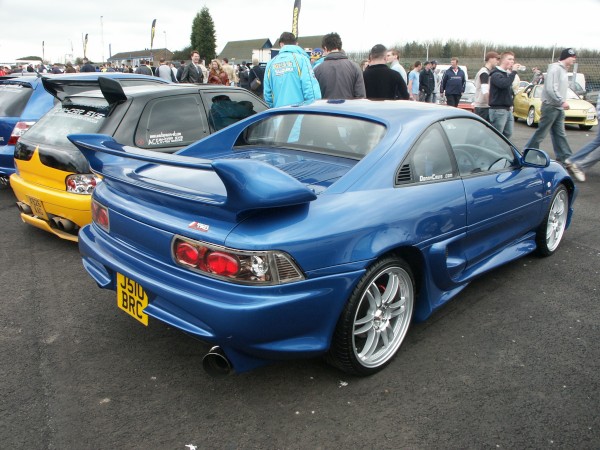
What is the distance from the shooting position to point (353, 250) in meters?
2.43

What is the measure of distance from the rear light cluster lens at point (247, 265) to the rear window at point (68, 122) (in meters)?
2.80

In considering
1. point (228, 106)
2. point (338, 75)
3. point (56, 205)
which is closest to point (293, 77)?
point (338, 75)

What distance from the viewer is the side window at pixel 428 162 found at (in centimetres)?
290

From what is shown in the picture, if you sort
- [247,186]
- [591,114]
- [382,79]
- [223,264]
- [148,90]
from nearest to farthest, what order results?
1. [247,186]
2. [223,264]
3. [148,90]
4. [382,79]
5. [591,114]

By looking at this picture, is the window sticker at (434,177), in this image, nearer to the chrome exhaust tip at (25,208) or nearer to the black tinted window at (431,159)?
the black tinted window at (431,159)

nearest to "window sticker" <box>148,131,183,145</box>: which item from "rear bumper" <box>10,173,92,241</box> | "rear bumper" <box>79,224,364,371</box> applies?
"rear bumper" <box>10,173,92,241</box>

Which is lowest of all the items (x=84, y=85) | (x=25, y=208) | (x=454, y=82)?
(x=25, y=208)

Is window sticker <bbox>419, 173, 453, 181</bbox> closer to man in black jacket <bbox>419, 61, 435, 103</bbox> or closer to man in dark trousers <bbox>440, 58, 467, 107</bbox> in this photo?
man in dark trousers <bbox>440, 58, 467, 107</bbox>

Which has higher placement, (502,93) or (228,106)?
(502,93)

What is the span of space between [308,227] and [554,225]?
3186 mm

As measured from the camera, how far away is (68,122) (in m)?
4.73

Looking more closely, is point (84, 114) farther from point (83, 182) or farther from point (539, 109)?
point (539, 109)

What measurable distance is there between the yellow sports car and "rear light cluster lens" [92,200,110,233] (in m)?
12.6

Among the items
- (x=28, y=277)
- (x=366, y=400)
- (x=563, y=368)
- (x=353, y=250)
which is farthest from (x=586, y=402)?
(x=28, y=277)
